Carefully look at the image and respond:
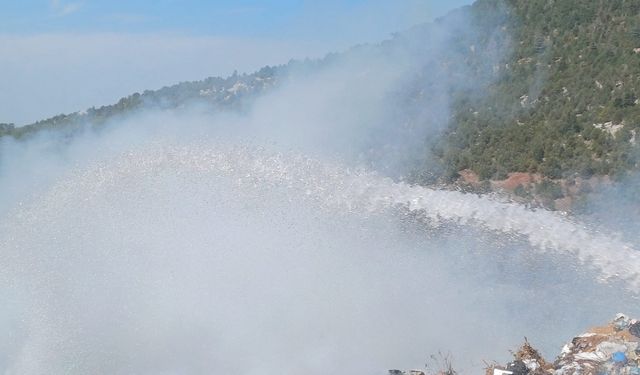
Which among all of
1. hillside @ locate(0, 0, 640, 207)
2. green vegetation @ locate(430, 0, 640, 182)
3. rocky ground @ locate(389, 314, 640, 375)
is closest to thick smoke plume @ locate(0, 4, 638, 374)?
rocky ground @ locate(389, 314, 640, 375)

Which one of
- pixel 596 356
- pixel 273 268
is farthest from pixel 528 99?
pixel 596 356

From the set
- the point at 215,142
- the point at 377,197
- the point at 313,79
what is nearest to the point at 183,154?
the point at 215,142

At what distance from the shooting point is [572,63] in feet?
82.5

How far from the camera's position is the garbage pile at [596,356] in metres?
8.12

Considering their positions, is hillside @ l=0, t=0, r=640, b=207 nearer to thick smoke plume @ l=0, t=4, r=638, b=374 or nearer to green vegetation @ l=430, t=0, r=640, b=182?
green vegetation @ l=430, t=0, r=640, b=182

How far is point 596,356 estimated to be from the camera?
841cm

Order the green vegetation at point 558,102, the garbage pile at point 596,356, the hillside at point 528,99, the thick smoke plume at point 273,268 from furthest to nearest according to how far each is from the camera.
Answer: the green vegetation at point 558,102 → the hillside at point 528,99 → the thick smoke plume at point 273,268 → the garbage pile at point 596,356

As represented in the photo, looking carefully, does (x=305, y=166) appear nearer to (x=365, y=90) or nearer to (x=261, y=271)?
(x=261, y=271)

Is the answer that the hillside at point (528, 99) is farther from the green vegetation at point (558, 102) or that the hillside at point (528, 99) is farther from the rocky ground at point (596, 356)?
the rocky ground at point (596, 356)

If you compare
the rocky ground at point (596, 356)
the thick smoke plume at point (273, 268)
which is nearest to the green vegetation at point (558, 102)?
the thick smoke plume at point (273, 268)

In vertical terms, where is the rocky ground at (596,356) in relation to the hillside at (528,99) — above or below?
below

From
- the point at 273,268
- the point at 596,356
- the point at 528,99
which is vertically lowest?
the point at 273,268

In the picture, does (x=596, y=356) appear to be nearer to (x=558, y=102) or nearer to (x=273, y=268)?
(x=273, y=268)

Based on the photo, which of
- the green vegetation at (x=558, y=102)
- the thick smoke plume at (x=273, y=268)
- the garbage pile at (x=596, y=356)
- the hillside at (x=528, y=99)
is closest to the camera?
the garbage pile at (x=596, y=356)
